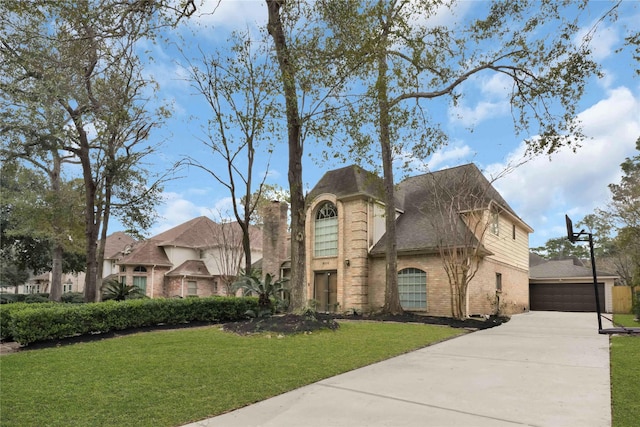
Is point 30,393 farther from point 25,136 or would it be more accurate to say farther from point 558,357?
point 25,136

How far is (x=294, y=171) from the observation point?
13.1 m

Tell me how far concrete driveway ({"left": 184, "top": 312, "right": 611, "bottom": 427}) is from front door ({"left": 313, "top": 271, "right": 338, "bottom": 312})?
12029mm

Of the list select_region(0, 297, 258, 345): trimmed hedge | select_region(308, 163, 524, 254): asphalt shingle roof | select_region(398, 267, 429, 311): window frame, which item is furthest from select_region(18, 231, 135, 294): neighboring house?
select_region(398, 267, 429, 311): window frame

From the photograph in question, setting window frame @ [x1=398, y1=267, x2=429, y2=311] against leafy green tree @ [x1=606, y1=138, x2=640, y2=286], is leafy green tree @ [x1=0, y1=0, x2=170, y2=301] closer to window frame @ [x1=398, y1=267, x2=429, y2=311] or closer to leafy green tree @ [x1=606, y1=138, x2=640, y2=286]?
window frame @ [x1=398, y1=267, x2=429, y2=311]

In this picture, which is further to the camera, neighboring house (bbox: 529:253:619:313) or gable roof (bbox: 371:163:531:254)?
neighboring house (bbox: 529:253:619:313)

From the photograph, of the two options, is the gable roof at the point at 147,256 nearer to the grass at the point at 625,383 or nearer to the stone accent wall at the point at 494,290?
the stone accent wall at the point at 494,290

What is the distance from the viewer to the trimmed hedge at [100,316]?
29.9ft

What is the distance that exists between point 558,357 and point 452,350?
1.98 meters

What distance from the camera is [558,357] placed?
7992mm

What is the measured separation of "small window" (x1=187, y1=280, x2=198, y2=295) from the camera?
30688 mm

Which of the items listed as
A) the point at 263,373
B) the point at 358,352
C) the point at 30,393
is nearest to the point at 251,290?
the point at 358,352

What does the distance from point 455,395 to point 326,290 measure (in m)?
15.5

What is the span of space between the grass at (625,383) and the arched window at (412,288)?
8.78 m

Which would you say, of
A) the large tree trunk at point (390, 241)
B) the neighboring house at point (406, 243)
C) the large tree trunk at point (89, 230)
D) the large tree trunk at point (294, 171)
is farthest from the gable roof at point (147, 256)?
the large tree trunk at point (294, 171)
